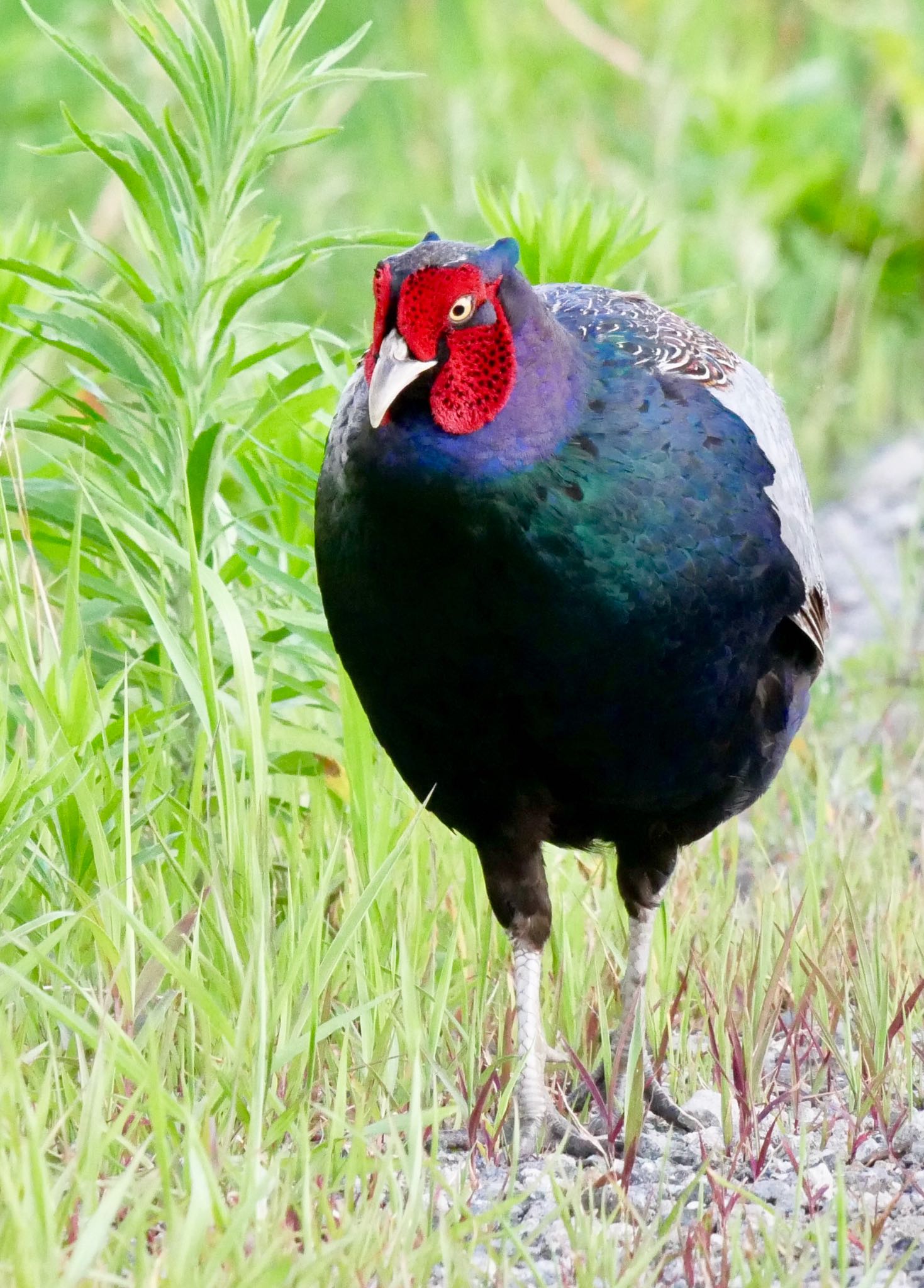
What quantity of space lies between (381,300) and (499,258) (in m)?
0.17

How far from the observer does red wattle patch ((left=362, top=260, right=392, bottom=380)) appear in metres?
2.47

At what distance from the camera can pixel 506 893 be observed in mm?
3016

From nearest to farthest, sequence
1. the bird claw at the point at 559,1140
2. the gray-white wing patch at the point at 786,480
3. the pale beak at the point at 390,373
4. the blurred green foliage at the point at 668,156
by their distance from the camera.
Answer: the pale beak at the point at 390,373 < the bird claw at the point at 559,1140 < the gray-white wing patch at the point at 786,480 < the blurred green foliage at the point at 668,156

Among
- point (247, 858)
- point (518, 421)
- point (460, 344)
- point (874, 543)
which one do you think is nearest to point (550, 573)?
point (518, 421)

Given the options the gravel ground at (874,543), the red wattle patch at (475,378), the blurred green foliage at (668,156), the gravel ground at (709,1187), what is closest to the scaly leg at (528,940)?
the gravel ground at (709,1187)

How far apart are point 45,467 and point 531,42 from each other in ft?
17.6

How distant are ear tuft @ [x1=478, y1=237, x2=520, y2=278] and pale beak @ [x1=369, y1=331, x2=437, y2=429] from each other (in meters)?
0.14

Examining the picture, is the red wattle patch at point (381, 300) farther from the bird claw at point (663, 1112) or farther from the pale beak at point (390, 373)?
the bird claw at point (663, 1112)

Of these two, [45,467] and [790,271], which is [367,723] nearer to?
[45,467]

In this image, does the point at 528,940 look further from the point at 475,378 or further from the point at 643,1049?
the point at 475,378

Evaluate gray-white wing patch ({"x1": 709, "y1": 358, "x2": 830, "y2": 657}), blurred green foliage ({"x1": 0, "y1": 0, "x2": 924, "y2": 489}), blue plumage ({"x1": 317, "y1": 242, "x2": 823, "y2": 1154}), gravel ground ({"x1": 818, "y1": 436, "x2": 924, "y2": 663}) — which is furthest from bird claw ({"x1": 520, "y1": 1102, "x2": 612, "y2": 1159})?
blurred green foliage ({"x1": 0, "y1": 0, "x2": 924, "y2": 489})

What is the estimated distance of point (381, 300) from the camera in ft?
8.16

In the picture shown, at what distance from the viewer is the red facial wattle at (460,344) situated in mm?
2455

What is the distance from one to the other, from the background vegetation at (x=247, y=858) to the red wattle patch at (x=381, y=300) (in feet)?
1.70
